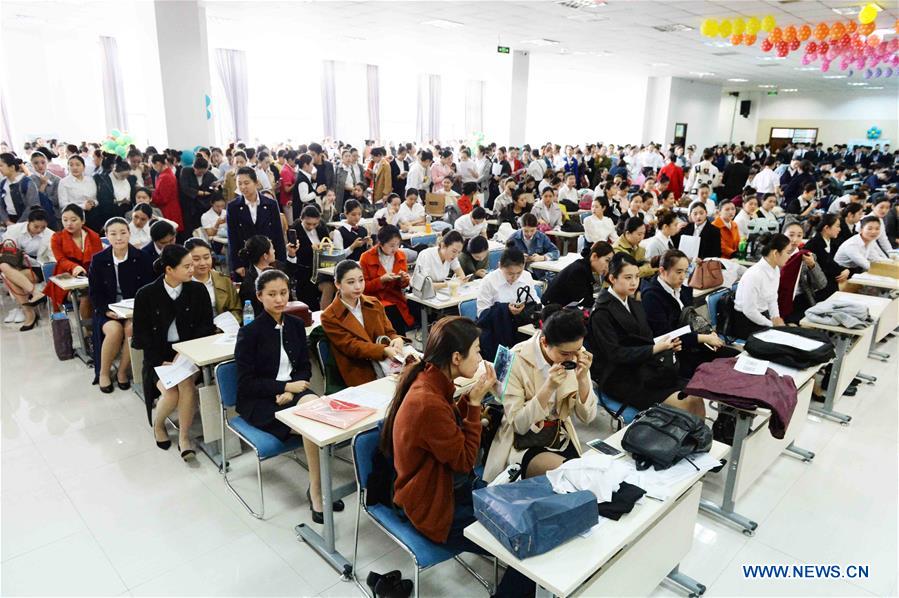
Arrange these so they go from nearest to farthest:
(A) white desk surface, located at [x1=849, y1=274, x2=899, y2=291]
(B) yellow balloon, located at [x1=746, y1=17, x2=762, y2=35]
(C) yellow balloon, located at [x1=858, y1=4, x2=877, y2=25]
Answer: (A) white desk surface, located at [x1=849, y1=274, x2=899, y2=291] → (C) yellow balloon, located at [x1=858, y1=4, x2=877, y2=25] → (B) yellow balloon, located at [x1=746, y1=17, x2=762, y2=35]

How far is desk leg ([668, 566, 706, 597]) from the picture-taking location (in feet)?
8.71

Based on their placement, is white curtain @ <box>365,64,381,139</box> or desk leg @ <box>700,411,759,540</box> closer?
desk leg @ <box>700,411,759,540</box>

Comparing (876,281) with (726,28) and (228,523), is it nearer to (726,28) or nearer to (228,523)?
(726,28)

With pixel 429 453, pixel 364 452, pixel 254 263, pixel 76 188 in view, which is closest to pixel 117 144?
pixel 76 188

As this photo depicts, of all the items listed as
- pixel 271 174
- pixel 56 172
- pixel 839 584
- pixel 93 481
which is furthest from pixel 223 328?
pixel 56 172

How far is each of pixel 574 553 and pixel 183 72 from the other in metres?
9.19

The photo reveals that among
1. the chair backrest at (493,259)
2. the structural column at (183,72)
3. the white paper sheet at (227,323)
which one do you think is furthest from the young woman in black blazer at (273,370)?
the structural column at (183,72)

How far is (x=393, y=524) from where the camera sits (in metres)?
2.32

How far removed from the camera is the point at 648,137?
20953 mm

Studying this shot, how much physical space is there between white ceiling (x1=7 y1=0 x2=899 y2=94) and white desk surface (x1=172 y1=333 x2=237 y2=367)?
21.9ft

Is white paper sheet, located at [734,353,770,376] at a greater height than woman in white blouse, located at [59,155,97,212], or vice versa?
woman in white blouse, located at [59,155,97,212]

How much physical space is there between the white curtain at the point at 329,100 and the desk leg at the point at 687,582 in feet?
56.0

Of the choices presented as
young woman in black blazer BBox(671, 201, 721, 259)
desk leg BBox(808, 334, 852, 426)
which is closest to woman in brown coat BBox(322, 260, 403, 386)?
desk leg BBox(808, 334, 852, 426)

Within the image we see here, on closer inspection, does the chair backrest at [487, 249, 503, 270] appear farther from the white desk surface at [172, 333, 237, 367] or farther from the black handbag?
the black handbag
